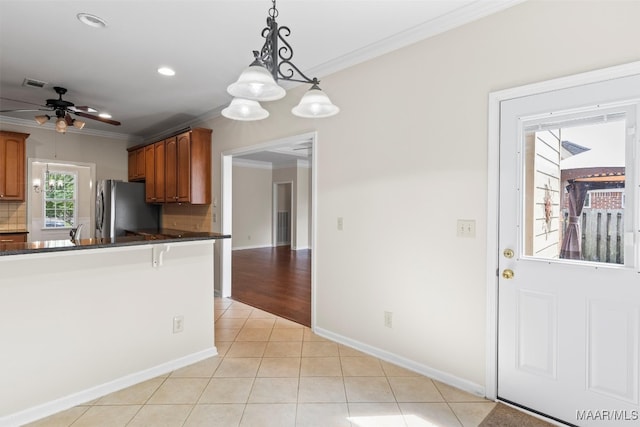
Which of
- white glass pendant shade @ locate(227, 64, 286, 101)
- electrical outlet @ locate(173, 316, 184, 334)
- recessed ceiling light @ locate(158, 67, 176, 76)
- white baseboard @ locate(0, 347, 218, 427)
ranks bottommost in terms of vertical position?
white baseboard @ locate(0, 347, 218, 427)

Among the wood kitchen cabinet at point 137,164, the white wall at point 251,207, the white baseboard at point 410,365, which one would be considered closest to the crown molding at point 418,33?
the white baseboard at point 410,365

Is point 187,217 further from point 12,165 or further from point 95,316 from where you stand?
point 95,316

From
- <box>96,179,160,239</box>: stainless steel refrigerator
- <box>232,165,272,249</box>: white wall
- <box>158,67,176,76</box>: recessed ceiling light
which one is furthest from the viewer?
<box>232,165,272,249</box>: white wall

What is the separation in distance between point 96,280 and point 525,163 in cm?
285

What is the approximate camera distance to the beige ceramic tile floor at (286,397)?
1.95 meters

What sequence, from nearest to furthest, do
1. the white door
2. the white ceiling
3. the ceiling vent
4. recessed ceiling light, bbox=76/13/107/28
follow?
the white door, the white ceiling, recessed ceiling light, bbox=76/13/107/28, the ceiling vent

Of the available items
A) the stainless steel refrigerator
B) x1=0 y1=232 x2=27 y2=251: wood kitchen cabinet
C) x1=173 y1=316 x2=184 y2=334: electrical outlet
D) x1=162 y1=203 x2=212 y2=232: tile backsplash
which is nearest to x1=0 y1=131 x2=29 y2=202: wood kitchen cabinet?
x1=0 y1=232 x2=27 y2=251: wood kitchen cabinet

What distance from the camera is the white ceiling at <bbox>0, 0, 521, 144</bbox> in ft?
7.17

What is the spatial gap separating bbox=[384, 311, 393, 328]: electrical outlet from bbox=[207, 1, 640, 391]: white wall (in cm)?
4

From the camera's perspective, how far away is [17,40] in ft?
8.62

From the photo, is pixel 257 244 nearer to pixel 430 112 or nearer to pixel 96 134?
pixel 96 134

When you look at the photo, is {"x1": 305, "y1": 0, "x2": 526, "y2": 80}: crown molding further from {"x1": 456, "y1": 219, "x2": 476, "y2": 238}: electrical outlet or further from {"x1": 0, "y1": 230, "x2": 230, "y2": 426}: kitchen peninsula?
{"x1": 0, "y1": 230, "x2": 230, "y2": 426}: kitchen peninsula

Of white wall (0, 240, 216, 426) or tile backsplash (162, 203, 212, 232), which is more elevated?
Answer: tile backsplash (162, 203, 212, 232)

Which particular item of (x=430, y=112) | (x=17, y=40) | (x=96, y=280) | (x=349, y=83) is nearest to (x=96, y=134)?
(x=17, y=40)
